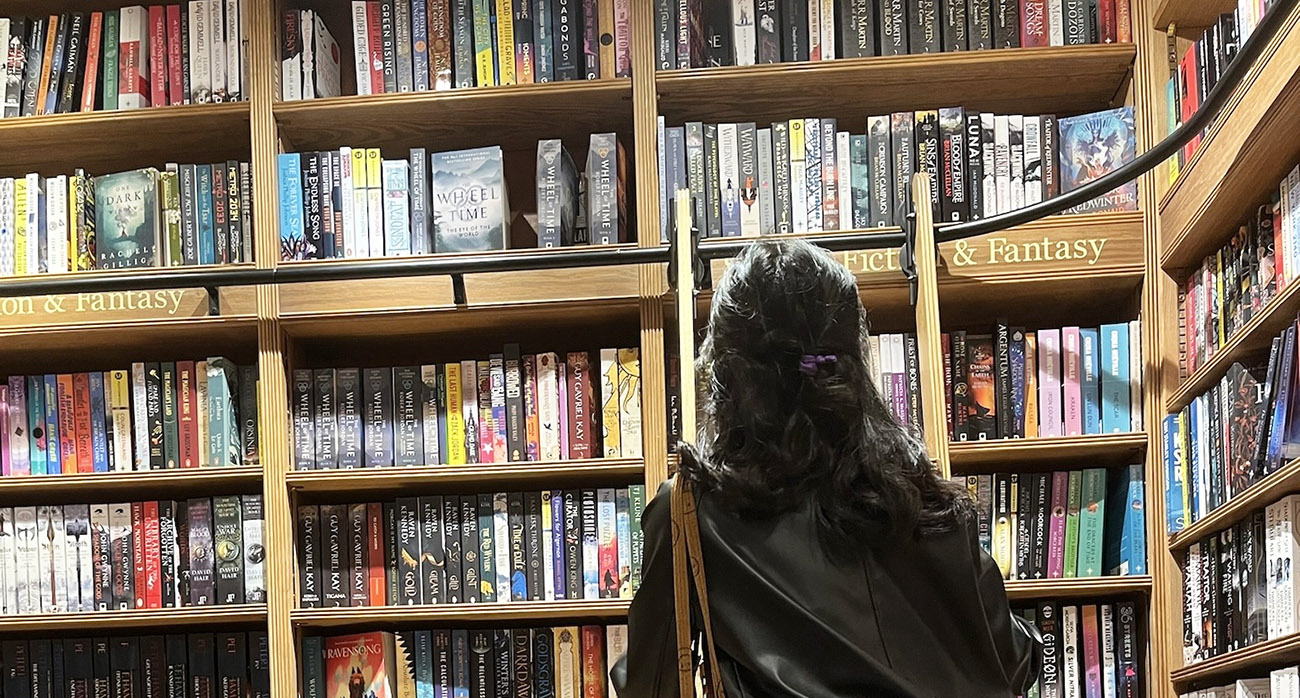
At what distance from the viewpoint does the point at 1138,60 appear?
293 centimetres

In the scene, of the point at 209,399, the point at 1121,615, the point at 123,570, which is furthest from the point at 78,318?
the point at 1121,615

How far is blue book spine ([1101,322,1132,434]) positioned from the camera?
2879mm

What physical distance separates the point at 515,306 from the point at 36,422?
1017 mm

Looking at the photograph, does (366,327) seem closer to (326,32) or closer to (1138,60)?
(326,32)

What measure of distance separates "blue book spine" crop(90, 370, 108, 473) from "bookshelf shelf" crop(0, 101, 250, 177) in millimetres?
517

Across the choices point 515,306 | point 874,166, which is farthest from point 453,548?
point 874,166

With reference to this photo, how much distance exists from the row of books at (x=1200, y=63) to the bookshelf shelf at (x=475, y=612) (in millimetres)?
1317

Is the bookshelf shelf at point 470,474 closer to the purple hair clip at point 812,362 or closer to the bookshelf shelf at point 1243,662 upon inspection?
the bookshelf shelf at point 1243,662

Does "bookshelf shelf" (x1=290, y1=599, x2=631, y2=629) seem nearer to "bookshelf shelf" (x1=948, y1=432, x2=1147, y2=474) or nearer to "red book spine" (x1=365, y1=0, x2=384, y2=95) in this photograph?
"bookshelf shelf" (x1=948, y1=432, x2=1147, y2=474)

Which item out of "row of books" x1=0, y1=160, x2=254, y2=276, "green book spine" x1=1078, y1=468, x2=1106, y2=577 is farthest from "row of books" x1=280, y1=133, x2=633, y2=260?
"green book spine" x1=1078, y1=468, x2=1106, y2=577

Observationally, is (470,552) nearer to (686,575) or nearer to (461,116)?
(461,116)

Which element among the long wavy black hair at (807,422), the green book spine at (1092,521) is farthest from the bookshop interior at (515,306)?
the long wavy black hair at (807,422)

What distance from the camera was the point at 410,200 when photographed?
3062 mm

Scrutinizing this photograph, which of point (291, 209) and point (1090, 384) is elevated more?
point (291, 209)
